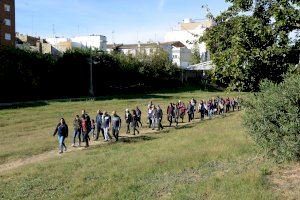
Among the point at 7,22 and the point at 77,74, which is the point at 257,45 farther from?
the point at 7,22

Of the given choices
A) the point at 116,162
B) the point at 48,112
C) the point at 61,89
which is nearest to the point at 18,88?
the point at 61,89

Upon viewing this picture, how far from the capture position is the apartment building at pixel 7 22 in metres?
75.0

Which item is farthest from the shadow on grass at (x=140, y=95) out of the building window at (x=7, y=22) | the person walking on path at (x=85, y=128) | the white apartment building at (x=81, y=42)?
the white apartment building at (x=81, y=42)

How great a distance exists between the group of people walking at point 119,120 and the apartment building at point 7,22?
4080 centimetres

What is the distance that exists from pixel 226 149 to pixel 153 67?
211ft

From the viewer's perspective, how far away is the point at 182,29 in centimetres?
12725

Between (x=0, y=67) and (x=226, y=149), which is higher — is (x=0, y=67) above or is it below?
above

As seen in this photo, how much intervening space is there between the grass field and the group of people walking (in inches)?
54.0

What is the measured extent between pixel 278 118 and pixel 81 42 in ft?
355

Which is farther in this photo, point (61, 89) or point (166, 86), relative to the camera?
point (166, 86)

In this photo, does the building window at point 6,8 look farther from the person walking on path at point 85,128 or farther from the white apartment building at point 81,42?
the person walking on path at point 85,128

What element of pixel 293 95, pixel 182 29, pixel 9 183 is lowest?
pixel 9 183

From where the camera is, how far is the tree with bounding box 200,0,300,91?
13.8m

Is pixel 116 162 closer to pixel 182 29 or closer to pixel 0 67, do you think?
pixel 0 67
